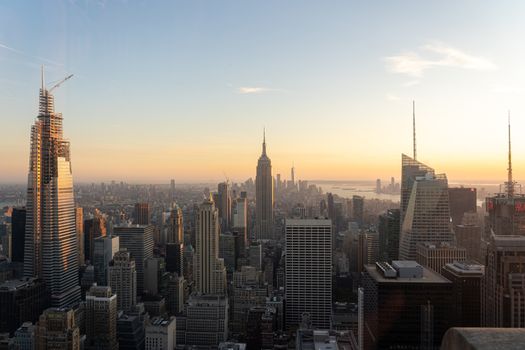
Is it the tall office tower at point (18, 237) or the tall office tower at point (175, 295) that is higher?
the tall office tower at point (18, 237)

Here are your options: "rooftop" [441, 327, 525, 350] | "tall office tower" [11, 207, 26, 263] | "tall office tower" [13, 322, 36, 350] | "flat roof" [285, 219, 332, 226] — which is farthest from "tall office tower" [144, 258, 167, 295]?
"rooftop" [441, 327, 525, 350]

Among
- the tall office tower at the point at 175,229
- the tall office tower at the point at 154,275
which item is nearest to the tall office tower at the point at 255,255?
the tall office tower at the point at 175,229

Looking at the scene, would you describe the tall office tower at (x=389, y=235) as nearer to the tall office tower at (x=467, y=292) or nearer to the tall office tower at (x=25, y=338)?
the tall office tower at (x=467, y=292)

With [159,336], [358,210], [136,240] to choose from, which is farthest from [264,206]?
[159,336]

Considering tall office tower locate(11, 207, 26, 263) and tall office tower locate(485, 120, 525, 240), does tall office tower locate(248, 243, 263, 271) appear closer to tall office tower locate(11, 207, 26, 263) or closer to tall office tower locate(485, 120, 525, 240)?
tall office tower locate(11, 207, 26, 263)

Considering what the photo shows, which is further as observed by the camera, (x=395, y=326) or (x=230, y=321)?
(x=230, y=321)

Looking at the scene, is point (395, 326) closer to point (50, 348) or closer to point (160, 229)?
point (50, 348)

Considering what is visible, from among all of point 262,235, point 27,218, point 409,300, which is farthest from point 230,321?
point 262,235
